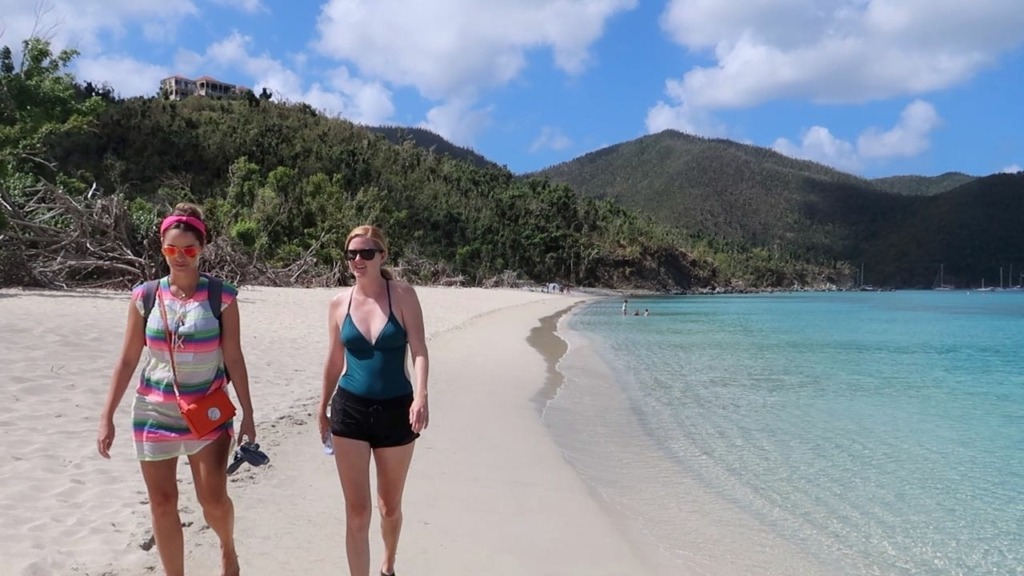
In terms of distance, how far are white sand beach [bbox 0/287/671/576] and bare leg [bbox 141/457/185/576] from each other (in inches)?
21.0

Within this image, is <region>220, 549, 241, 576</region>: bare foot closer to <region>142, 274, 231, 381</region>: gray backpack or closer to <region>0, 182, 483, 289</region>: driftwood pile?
<region>142, 274, 231, 381</region>: gray backpack

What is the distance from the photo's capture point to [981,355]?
64.6 ft

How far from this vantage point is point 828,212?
15300 centimetres

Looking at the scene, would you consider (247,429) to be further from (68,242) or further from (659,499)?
(68,242)

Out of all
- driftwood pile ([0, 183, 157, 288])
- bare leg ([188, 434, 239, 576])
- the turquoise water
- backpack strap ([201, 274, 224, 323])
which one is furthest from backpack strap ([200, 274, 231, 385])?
driftwood pile ([0, 183, 157, 288])

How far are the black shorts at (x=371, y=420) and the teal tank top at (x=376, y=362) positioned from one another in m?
0.03

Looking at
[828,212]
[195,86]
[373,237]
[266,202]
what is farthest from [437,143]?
[373,237]

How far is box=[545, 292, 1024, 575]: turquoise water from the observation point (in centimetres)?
452

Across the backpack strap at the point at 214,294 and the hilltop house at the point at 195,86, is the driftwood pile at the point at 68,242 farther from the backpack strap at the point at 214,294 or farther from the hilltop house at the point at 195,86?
the hilltop house at the point at 195,86

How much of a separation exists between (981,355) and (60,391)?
73.5ft

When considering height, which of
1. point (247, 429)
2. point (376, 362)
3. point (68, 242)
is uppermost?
point (68, 242)

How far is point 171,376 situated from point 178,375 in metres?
0.03

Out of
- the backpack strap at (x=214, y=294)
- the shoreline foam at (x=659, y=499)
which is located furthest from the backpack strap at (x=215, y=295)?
the shoreline foam at (x=659, y=499)

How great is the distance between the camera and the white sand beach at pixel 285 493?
3.47m
